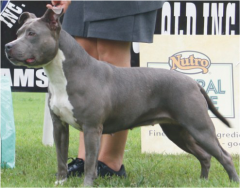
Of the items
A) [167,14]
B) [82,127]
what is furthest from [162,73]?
[167,14]

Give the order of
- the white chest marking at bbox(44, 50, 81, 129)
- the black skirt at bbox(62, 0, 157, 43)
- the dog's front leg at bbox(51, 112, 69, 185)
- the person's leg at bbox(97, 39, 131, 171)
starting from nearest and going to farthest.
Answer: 1. the white chest marking at bbox(44, 50, 81, 129)
2. the dog's front leg at bbox(51, 112, 69, 185)
3. the black skirt at bbox(62, 0, 157, 43)
4. the person's leg at bbox(97, 39, 131, 171)

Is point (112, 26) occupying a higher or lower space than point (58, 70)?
higher

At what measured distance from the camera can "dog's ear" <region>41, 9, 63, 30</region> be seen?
341 centimetres

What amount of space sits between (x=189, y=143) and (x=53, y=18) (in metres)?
1.63

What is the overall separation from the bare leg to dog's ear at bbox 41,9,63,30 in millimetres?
757

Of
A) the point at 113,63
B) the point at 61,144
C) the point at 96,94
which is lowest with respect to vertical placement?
the point at 61,144

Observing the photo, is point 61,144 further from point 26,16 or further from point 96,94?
point 26,16

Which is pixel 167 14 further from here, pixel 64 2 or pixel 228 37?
pixel 64 2

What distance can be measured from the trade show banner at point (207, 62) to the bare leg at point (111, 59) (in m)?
1.30

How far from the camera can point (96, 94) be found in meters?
3.55

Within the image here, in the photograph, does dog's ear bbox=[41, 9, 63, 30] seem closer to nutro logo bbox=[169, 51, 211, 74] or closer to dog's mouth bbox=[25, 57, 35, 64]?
dog's mouth bbox=[25, 57, 35, 64]

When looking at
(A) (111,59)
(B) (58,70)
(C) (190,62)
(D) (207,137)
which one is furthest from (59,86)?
(C) (190,62)

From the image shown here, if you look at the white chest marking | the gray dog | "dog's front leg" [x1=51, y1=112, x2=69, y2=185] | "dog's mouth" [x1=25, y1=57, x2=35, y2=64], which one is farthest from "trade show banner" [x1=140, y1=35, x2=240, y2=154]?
"dog's mouth" [x1=25, y1=57, x2=35, y2=64]

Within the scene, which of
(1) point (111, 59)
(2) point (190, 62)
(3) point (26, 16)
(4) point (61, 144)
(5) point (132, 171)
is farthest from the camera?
(2) point (190, 62)
